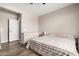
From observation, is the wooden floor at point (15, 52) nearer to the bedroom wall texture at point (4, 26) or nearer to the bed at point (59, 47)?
the bed at point (59, 47)

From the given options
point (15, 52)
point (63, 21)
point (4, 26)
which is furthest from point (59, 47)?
point (4, 26)

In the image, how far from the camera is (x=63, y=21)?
1807 millimetres

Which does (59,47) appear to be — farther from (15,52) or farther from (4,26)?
(4,26)

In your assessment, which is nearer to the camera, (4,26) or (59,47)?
(59,47)

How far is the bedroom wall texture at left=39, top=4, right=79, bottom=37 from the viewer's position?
5.72ft

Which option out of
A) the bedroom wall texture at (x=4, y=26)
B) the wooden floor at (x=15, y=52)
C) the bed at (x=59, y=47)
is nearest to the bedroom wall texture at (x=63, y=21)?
the bed at (x=59, y=47)

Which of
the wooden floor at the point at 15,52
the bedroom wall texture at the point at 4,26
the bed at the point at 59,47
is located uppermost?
the bedroom wall texture at the point at 4,26

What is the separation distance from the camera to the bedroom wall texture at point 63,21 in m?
1.74

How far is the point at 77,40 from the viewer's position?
175cm

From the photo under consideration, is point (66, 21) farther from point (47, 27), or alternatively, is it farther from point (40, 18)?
point (40, 18)

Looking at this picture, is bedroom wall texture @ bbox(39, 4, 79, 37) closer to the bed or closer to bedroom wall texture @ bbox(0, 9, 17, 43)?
the bed

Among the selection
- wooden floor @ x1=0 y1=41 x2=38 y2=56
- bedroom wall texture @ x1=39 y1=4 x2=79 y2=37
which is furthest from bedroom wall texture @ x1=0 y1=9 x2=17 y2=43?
bedroom wall texture @ x1=39 y1=4 x2=79 y2=37

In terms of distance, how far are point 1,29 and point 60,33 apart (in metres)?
2.65

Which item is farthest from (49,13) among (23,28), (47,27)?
(23,28)
